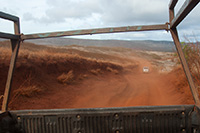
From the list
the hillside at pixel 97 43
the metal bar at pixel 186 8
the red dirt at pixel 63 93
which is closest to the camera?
the metal bar at pixel 186 8

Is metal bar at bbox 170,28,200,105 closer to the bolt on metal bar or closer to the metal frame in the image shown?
the metal frame

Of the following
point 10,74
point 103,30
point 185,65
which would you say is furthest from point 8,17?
point 185,65

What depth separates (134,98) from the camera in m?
7.75

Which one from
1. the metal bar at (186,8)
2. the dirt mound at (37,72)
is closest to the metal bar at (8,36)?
the metal bar at (186,8)

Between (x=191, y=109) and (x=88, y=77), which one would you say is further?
(x=88, y=77)

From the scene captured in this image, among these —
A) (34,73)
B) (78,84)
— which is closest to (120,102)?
(78,84)

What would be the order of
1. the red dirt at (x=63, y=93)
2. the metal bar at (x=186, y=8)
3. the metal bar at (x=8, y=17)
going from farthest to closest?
the red dirt at (x=63, y=93)
the metal bar at (x=8, y=17)
the metal bar at (x=186, y=8)

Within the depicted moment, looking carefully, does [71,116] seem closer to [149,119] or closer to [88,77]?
[149,119]

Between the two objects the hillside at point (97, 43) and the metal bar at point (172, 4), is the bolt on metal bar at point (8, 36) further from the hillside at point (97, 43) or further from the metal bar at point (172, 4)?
the hillside at point (97, 43)

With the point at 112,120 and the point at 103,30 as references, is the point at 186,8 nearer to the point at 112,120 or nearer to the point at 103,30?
the point at 103,30

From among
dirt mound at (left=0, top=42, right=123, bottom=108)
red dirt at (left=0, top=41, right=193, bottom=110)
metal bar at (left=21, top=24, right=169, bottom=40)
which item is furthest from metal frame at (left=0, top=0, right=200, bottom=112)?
red dirt at (left=0, top=41, right=193, bottom=110)

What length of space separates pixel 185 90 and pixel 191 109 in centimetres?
585

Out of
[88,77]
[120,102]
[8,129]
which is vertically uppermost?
[88,77]

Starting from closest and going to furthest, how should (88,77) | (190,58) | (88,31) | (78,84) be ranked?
(88,31) < (190,58) < (78,84) < (88,77)
